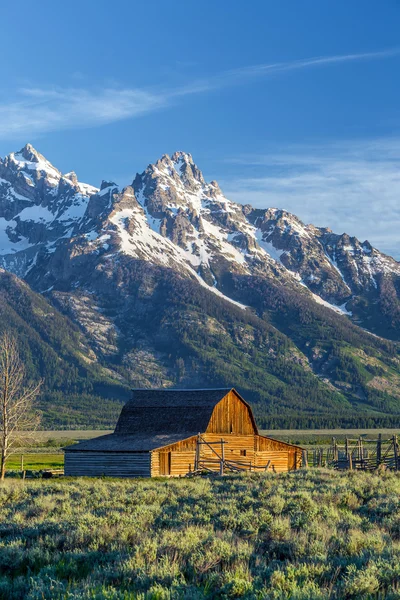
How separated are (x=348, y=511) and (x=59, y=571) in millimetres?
10998

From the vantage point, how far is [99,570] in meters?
14.2

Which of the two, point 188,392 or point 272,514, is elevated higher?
point 188,392

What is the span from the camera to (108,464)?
55.8 meters

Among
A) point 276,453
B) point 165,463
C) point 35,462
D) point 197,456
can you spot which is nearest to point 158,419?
point 197,456

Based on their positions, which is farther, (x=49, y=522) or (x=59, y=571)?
(x=49, y=522)

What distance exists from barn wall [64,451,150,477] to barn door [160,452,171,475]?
1128mm

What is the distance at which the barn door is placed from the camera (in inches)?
2163

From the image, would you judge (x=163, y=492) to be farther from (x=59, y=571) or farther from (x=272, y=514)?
(x=59, y=571)

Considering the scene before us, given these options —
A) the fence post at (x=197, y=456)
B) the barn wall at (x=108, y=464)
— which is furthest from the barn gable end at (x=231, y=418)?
the barn wall at (x=108, y=464)

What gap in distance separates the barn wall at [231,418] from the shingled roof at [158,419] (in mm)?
640

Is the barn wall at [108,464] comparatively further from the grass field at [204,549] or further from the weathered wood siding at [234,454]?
the grass field at [204,549]

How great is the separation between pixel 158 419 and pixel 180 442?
5.58m

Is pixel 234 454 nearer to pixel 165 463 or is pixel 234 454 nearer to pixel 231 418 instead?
pixel 231 418

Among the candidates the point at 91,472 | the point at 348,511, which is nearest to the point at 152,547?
the point at 348,511
